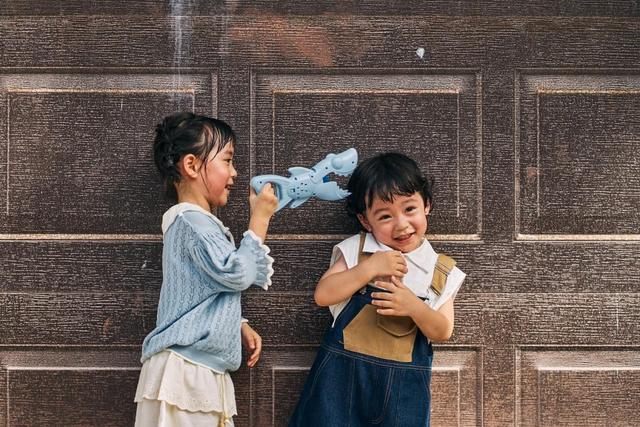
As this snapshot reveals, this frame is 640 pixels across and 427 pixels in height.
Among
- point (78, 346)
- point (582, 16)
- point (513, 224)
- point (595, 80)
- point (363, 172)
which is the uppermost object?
point (582, 16)

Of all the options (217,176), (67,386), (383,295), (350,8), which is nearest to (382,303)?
(383,295)

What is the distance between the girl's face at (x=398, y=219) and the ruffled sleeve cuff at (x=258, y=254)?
273 mm

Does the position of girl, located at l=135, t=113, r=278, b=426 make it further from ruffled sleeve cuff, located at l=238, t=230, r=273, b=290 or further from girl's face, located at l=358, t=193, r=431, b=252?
girl's face, located at l=358, t=193, r=431, b=252

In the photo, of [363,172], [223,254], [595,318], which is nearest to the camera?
[223,254]

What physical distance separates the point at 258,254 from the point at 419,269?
A: 40 centimetres

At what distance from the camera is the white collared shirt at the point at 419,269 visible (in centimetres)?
196

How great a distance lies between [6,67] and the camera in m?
2.21

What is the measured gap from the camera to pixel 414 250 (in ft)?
6.53

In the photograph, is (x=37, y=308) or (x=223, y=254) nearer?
(x=223, y=254)

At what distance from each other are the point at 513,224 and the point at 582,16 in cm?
59

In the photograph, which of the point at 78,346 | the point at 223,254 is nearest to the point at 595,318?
the point at 223,254

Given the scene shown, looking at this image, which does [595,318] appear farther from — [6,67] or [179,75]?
[6,67]

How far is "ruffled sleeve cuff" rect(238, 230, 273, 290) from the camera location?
186 cm

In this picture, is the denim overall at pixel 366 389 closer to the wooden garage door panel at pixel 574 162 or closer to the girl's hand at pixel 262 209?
the girl's hand at pixel 262 209
